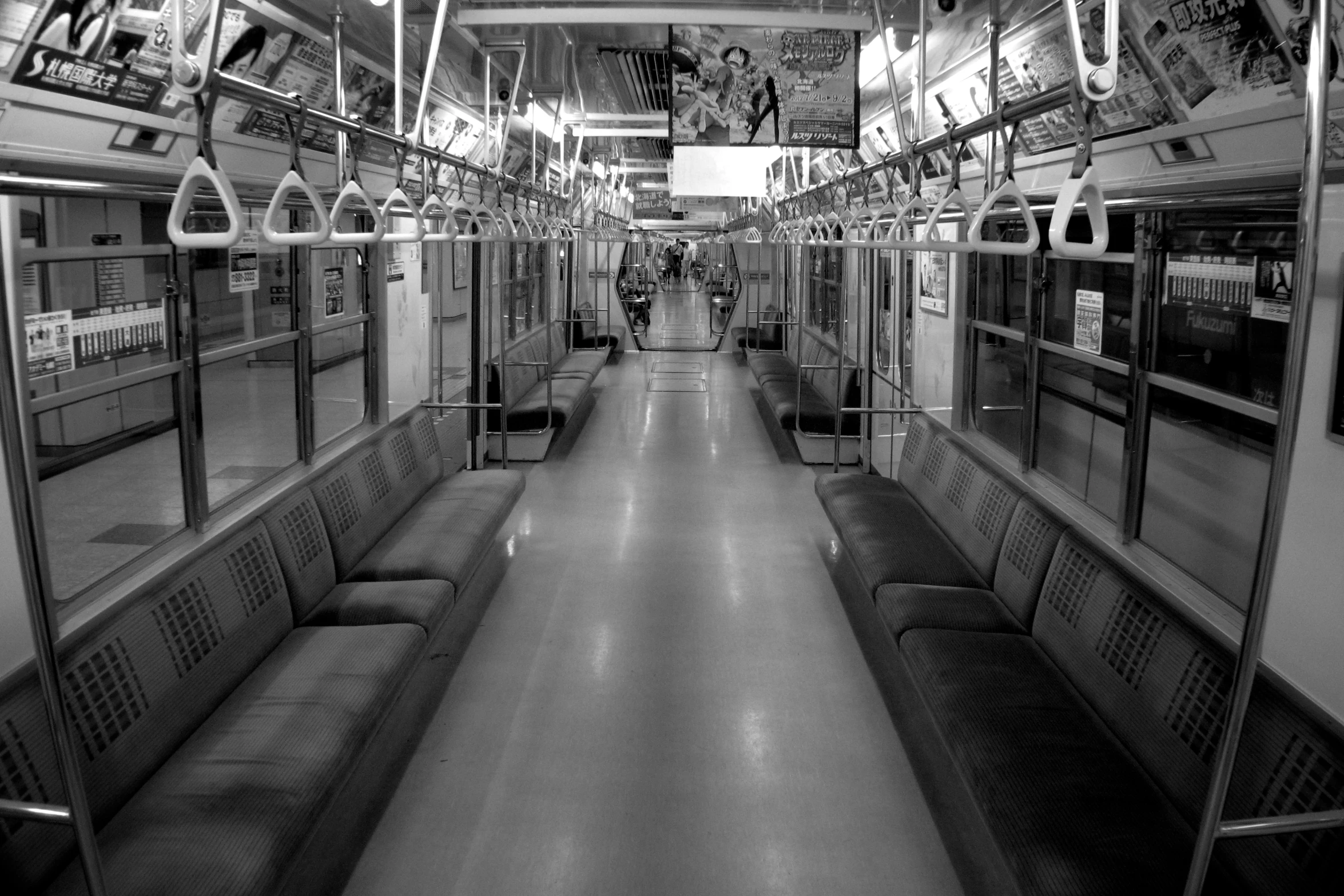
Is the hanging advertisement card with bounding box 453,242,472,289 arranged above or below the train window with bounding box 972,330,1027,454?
above

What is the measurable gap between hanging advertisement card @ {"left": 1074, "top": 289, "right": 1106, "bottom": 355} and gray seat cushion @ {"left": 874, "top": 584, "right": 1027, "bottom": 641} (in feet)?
3.76

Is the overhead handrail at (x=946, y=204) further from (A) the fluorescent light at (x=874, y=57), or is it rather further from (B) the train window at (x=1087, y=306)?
(A) the fluorescent light at (x=874, y=57)

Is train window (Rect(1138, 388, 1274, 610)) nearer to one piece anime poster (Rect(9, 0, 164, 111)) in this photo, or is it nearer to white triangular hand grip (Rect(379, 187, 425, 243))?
white triangular hand grip (Rect(379, 187, 425, 243))

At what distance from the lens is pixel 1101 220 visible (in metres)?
2.28

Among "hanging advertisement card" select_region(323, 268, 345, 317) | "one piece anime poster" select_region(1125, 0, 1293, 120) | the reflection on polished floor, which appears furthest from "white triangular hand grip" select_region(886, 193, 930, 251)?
the reflection on polished floor

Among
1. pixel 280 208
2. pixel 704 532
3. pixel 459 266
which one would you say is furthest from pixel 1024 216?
pixel 459 266

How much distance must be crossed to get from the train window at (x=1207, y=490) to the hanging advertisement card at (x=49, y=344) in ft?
14.4

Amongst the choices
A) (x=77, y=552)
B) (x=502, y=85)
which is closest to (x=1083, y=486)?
(x=502, y=85)

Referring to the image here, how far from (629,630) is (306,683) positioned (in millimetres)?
1980

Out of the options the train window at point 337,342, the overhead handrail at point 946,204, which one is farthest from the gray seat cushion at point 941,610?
the train window at point 337,342

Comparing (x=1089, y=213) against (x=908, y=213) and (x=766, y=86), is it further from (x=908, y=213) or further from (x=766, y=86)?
(x=766, y=86)

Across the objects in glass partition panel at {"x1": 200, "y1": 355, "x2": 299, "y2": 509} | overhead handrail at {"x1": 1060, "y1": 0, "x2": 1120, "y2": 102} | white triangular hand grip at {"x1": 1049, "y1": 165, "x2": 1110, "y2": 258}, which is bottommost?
glass partition panel at {"x1": 200, "y1": 355, "x2": 299, "y2": 509}

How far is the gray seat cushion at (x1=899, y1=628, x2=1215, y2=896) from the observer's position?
240 cm

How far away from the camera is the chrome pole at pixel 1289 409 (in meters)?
1.54
